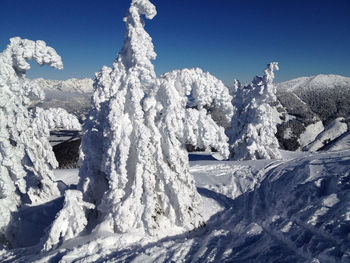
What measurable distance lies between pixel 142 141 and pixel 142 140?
0.04 meters

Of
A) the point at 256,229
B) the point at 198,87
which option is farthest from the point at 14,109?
the point at 256,229

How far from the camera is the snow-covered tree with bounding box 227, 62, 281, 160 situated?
869 inches

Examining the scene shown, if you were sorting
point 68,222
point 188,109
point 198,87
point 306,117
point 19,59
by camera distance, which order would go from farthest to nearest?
1. point 306,117
2. point 198,87
3. point 188,109
4. point 19,59
5. point 68,222

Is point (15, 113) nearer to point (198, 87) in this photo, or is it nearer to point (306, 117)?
point (198, 87)

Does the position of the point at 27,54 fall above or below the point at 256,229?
above

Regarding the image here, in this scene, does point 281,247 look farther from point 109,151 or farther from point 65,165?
point 65,165

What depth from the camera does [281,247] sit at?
670 cm

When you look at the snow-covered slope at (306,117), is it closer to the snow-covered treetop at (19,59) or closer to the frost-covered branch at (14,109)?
the frost-covered branch at (14,109)

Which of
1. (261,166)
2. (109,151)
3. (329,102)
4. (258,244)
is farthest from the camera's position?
(329,102)

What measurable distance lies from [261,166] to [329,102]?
5713 inches

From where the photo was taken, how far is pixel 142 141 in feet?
30.2

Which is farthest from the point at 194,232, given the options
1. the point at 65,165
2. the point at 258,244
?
the point at 65,165

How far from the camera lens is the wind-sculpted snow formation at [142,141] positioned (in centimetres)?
918

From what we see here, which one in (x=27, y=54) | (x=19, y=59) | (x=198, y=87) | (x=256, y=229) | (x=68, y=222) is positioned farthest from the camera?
(x=198, y=87)
